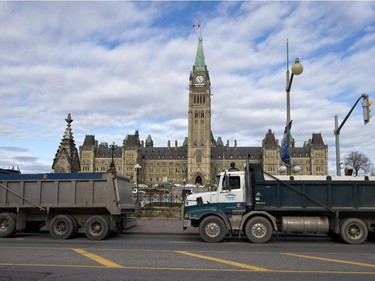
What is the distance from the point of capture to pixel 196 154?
535 feet

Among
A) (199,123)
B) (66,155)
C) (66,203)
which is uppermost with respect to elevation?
(199,123)

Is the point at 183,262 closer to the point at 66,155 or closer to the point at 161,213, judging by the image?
the point at 161,213

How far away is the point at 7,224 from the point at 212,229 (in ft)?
29.5

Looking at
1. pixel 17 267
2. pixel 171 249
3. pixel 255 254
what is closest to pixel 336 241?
pixel 255 254

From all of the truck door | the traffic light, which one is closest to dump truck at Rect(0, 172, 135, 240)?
the truck door

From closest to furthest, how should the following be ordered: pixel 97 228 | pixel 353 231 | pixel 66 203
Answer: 1. pixel 353 231
2. pixel 97 228
3. pixel 66 203

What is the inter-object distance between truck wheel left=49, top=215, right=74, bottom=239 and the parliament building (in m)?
140

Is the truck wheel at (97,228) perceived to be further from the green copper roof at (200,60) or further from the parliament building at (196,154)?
the green copper roof at (200,60)

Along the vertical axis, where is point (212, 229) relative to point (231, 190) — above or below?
below

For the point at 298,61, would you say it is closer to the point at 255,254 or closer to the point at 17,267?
the point at 255,254


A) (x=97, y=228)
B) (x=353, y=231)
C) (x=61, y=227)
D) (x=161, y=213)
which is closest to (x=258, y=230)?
(x=353, y=231)

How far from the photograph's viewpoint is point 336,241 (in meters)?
16.8

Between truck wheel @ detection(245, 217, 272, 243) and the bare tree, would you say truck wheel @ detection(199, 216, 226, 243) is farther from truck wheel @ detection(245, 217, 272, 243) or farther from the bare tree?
the bare tree

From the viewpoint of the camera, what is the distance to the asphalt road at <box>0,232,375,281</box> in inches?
352
